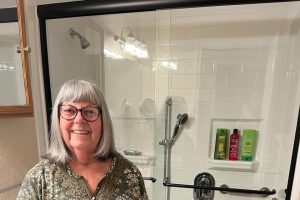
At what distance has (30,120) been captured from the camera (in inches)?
41.5

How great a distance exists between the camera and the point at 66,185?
0.75m

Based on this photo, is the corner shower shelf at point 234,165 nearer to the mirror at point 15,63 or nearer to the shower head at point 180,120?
the shower head at point 180,120

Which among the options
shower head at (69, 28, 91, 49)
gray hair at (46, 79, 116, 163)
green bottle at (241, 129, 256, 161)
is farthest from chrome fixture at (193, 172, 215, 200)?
shower head at (69, 28, 91, 49)

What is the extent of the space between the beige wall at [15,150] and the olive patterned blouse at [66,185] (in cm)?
26

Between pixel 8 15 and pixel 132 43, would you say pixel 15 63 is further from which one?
pixel 132 43

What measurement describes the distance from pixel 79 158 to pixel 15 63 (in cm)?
56

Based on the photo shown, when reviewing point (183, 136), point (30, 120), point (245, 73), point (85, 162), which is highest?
point (245, 73)

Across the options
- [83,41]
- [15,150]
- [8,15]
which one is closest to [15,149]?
[15,150]

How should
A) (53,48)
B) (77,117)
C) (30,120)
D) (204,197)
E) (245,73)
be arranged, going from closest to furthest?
(77,117) < (30,120) < (53,48) < (245,73) < (204,197)

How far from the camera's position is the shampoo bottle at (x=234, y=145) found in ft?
5.41

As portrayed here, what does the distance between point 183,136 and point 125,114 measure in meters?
0.51

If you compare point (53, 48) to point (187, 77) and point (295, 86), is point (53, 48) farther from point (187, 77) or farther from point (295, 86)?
point (295, 86)

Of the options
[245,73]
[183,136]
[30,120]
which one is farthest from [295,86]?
[30,120]

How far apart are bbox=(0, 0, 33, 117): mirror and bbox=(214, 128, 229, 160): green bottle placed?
51.5 inches
